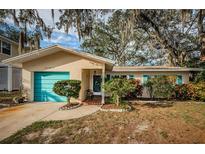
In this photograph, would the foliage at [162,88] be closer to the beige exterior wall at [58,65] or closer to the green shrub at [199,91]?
the green shrub at [199,91]

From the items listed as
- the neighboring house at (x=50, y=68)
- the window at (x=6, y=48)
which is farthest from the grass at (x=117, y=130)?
the window at (x=6, y=48)

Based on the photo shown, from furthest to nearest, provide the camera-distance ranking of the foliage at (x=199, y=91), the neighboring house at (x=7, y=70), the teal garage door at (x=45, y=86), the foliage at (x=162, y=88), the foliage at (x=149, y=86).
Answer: the neighboring house at (x=7, y=70) < the foliage at (x=149, y=86) < the foliage at (x=162, y=88) < the foliage at (x=199, y=91) < the teal garage door at (x=45, y=86)

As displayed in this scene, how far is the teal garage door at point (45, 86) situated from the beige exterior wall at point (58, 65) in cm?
24

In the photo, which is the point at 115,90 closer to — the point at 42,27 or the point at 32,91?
the point at 32,91

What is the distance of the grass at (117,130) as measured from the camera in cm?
412

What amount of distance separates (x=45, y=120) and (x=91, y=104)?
3036mm

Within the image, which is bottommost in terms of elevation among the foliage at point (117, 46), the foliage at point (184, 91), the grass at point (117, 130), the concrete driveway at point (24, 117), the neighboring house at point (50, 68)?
the grass at point (117, 130)

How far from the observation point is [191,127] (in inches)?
195

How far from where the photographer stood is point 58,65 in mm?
8742

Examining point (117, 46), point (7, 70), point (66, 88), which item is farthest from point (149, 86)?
point (7, 70)

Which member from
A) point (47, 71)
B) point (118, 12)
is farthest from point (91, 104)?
point (118, 12)

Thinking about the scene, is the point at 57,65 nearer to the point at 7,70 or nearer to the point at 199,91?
the point at 199,91

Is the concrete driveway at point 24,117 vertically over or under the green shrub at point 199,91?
under

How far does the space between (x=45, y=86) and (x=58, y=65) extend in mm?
1302
